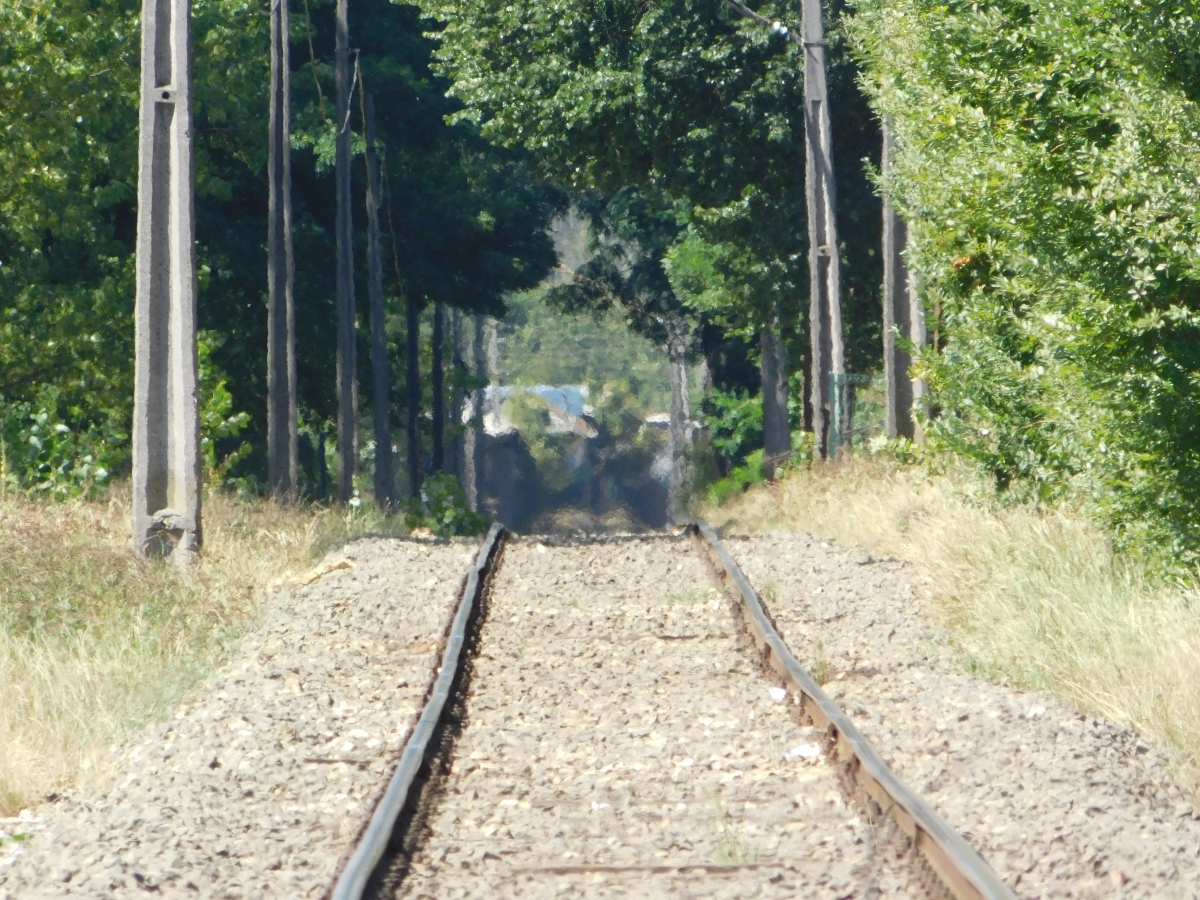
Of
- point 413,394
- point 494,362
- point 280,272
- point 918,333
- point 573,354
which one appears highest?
point 573,354

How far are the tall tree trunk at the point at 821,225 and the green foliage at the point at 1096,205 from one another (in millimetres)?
9713

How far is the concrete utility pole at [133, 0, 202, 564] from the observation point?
45.2ft

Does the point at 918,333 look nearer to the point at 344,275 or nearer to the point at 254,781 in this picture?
the point at 344,275

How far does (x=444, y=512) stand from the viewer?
74.6ft

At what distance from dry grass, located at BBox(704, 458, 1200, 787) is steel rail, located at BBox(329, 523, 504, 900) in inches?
121

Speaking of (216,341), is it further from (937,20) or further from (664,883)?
(664,883)

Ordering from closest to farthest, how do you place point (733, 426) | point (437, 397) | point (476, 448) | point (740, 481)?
point (740, 481) → point (437, 397) → point (733, 426) → point (476, 448)

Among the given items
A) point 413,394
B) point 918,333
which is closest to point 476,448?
point 413,394

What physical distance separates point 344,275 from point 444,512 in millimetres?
7823

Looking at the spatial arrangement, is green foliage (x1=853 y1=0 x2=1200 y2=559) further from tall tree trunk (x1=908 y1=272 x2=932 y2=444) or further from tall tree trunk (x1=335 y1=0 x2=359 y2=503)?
tall tree trunk (x1=335 y1=0 x2=359 y2=503)

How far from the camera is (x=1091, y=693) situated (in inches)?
314

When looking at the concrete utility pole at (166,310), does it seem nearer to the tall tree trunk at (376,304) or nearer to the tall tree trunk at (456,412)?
the tall tree trunk at (376,304)

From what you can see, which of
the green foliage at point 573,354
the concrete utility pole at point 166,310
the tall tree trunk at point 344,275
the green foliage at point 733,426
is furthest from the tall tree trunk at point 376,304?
the green foliage at point 573,354

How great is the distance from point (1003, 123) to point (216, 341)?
17.4 metres
